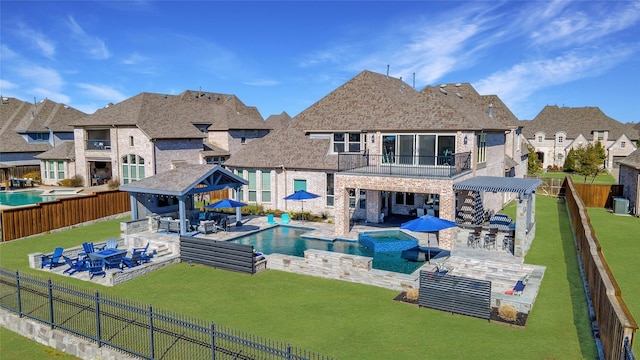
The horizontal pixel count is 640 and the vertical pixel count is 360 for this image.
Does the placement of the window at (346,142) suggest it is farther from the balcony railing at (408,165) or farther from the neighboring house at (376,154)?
the balcony railing at (408,165)

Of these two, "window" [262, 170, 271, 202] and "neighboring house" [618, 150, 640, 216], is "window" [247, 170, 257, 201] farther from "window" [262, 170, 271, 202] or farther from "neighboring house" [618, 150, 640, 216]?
"neighboring house" [618, 150, 640, 216]

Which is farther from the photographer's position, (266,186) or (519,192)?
(266,186)

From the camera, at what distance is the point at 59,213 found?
2705cm

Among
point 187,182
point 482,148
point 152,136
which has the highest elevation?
point 152,136

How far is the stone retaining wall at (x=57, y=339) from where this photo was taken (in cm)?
1202

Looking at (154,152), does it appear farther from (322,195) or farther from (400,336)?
(400,336)

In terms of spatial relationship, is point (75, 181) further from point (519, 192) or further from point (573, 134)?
point (573, 134)

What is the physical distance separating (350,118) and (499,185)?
37.9 ft

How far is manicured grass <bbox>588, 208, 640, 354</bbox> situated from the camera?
1552cm

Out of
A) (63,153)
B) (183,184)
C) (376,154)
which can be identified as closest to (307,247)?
(183,184)

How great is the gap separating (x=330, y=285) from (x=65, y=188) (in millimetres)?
36963

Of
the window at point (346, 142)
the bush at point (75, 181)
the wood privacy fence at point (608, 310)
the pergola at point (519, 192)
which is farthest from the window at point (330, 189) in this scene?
the bush at point (75, 181)

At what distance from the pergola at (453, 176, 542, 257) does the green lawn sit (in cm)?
98

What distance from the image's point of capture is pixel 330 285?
17484 mm
